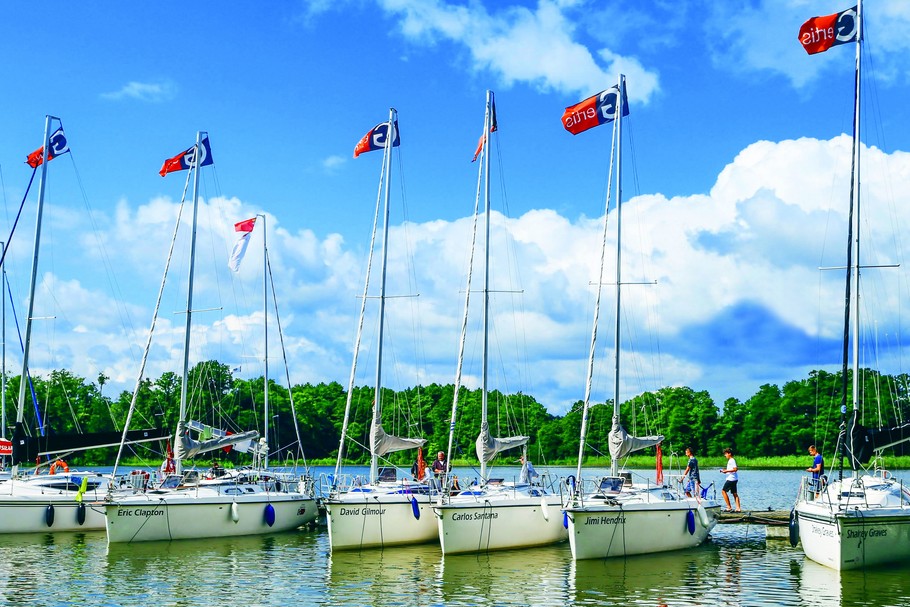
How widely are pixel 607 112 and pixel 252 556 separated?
63.1ft

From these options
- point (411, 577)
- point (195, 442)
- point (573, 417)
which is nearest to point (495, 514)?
point (411, 577)

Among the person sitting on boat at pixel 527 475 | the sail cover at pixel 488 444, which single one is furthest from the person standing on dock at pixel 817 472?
the sail cover at pixel 488 444

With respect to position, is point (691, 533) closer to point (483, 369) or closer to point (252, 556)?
point (483, 369)

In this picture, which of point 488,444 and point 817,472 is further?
point 488,444

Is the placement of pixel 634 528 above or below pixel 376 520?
above

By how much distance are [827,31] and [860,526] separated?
15.7 metres

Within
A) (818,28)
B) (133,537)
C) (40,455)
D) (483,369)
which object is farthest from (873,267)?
(40,455)

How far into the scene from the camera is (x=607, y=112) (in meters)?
33.8

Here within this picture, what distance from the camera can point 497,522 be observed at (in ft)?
96.2

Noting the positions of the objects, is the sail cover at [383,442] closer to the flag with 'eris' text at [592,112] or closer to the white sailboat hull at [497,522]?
the white sailboat hull at [497,522]

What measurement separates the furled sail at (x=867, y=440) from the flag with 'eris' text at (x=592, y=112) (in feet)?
43.3

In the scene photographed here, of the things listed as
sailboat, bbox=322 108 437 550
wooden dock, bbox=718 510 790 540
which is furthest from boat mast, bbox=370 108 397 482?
wooden dock, bbox=718 510 790 540

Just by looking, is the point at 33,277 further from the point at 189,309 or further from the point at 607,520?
the point at 607,520

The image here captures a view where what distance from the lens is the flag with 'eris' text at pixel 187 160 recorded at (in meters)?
42.3
